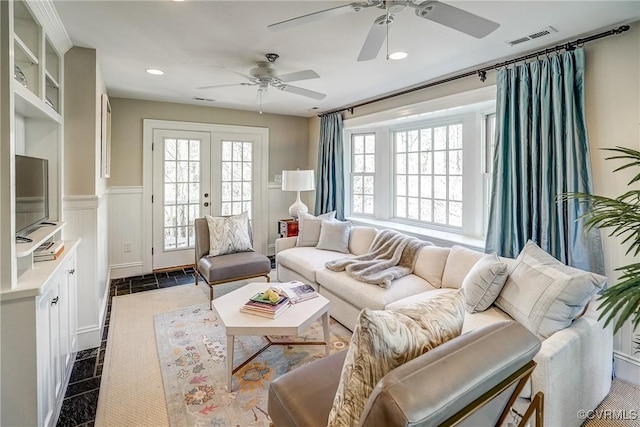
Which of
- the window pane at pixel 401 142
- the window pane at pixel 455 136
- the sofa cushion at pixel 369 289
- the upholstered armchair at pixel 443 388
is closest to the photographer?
the upholstered armchair at pixel 443 388

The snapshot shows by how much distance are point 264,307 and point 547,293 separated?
1.76m

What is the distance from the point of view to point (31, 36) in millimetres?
2135

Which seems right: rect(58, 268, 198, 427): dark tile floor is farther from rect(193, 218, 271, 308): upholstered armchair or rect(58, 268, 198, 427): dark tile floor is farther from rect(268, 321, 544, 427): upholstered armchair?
rect(268, 321, 544, 427): upholstered armchair

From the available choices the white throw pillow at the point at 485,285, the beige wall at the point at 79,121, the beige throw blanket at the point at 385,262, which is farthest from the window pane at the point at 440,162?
the beige wall at the point at 79,121

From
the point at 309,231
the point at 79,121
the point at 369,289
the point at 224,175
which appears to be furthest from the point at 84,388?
the point at 224,175

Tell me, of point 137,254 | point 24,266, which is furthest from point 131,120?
point 24,266

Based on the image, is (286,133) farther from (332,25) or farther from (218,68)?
(332,25)

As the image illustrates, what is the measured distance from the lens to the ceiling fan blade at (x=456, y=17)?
1626 millimetres

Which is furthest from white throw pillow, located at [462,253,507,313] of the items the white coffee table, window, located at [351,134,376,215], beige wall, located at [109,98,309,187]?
beige wall, located at [109,98,309,187]

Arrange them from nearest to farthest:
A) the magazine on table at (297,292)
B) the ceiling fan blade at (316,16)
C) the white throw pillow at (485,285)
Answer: the ceiling fan blade at (316,16) → the white throw pillow at (485,285) → the magazine on table at (297,292)

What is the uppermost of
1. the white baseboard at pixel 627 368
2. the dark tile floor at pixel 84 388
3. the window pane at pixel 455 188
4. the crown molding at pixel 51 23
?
the crown molding at pixel 51 23

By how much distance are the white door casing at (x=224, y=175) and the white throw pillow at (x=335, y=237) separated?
73.4 inches

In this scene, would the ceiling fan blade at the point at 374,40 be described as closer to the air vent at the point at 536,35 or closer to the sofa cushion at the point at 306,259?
the air vent at the point at 536,35

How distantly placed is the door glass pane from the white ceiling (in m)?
1.26
